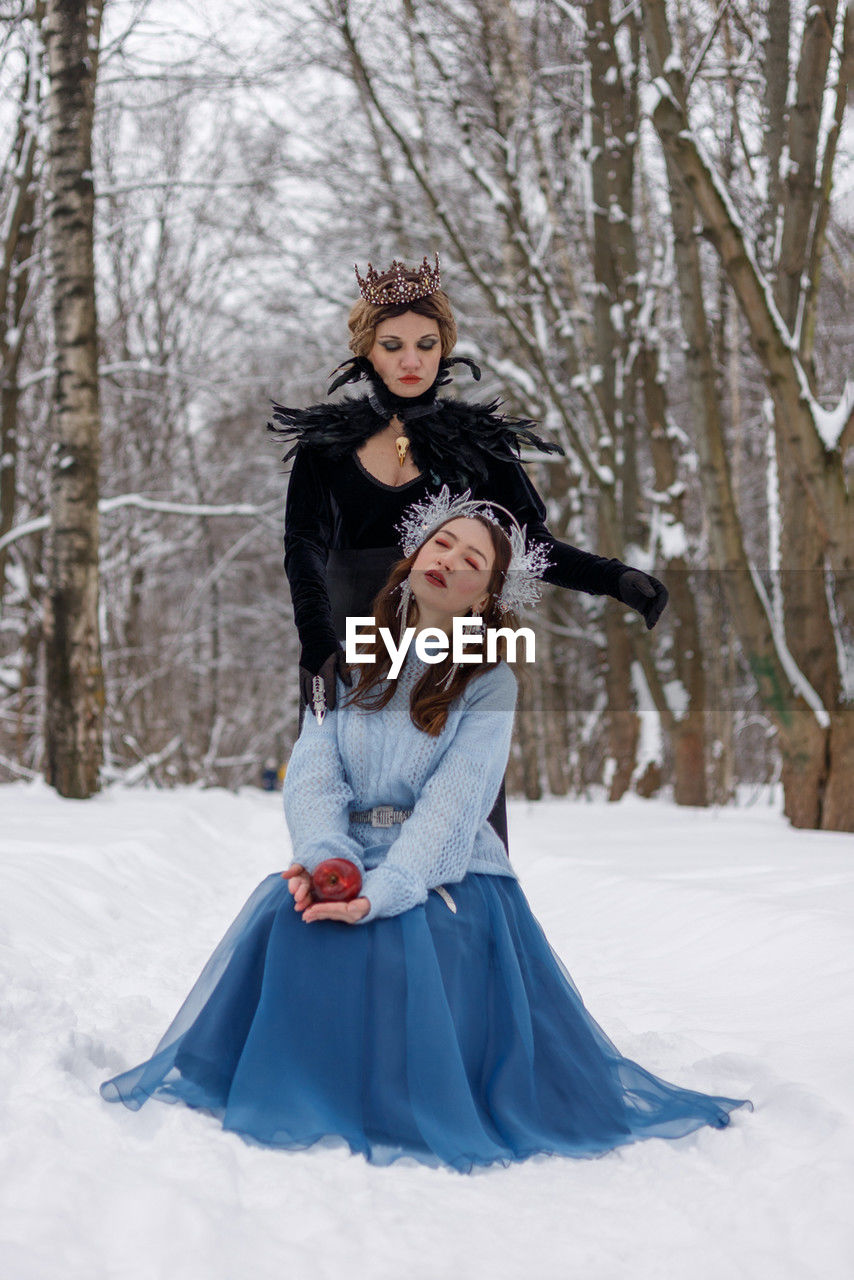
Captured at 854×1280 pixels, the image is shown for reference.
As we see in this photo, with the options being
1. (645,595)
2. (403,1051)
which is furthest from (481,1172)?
(645,595)

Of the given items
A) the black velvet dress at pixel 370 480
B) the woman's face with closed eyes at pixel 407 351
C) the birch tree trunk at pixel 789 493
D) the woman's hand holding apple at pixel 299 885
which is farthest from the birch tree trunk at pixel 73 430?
the woman's hand holding apple at pixel 299 885

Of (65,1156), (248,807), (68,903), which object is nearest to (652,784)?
(248,807)

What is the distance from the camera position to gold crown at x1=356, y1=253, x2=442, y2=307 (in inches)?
125

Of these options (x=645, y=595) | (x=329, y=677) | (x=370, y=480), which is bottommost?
(x=329, y=677)

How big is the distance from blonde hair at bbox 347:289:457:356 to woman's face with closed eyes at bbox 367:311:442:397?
1cm

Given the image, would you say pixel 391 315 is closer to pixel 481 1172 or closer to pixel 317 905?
pixel 317 905

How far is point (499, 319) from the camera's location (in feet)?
38.0

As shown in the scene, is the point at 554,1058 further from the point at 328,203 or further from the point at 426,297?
the point at 328,203

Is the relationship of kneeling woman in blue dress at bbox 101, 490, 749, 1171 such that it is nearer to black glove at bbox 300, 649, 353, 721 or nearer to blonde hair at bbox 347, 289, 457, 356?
black glove at bbox 300, 649, 353, 721

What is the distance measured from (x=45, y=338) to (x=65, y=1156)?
1289cm

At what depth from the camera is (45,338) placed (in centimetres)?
1370

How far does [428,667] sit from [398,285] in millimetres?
1025

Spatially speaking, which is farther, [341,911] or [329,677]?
[329,677]

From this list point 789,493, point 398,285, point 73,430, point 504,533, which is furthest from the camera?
point 73,430
